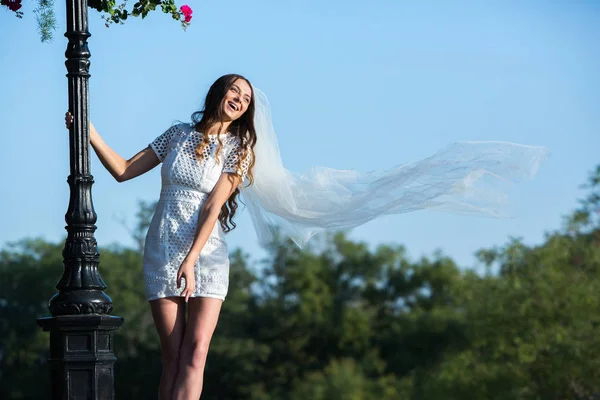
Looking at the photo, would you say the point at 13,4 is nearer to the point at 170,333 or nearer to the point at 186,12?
the point at 186,12

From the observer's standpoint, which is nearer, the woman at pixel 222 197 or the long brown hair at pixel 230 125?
the woman at pixel 222 197

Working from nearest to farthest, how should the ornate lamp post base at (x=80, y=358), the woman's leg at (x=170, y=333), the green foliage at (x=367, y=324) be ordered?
1. the woman's leg at (x=170, y=333)
2. the ornate lamp post base at (x=80, y=358)
3. the green foliage at (x=367, y=324)

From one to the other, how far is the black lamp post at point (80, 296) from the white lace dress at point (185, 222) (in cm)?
41

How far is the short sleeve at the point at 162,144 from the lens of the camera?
19.9ft

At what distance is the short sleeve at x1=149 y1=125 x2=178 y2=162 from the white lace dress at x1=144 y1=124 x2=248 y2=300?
45mm

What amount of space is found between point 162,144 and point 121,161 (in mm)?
261

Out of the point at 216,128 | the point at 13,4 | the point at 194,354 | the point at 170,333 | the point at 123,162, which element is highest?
the point at 13,4

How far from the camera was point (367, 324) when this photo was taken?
4897 centimetres

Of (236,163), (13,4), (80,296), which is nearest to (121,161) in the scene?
(236,163)

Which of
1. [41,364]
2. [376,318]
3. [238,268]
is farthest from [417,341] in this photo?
[41,364]

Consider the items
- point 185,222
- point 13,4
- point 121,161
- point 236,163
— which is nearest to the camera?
point 185,222

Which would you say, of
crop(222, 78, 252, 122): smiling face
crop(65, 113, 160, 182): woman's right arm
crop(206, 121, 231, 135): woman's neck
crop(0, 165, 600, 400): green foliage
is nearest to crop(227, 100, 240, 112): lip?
crop(222, 78, 252, 122): smiling face

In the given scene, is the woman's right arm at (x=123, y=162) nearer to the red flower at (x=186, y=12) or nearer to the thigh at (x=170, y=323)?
the thigh at (x=170, y=323)

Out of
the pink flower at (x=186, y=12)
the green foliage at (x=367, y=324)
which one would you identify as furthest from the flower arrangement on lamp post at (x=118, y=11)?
the green foliage at (x=367, y=324)
